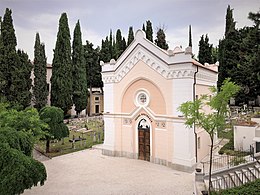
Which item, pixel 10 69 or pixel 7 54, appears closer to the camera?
pixel 7 54

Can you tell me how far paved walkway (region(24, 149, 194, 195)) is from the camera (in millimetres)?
12727

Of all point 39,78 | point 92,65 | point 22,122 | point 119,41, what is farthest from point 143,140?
point 119,41

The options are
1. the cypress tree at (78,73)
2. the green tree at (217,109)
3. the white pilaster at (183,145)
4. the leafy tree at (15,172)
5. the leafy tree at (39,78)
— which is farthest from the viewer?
the cypress tree at (78,73)

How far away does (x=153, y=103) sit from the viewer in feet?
58.9

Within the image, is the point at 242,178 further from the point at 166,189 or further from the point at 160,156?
the point at 160,156

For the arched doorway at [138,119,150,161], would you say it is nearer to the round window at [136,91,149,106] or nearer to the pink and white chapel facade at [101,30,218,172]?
the pink and white chapel facade at [101,30,218,172]

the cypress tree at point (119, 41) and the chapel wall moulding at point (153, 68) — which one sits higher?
the cypress tree at point (119, 41)

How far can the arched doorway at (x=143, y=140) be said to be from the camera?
60.4 ft

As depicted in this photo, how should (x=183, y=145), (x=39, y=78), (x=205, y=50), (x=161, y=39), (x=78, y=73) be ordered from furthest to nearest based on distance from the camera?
1. (x=205, y=50)
2. (x=161, y=39)
3. (x=78, y=73)
4. (x=39, y=78)
5. (x=183, y=145)

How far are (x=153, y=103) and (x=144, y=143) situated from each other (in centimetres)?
333

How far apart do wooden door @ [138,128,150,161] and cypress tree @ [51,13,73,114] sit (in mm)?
21593

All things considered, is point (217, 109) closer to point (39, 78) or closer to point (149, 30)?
point (39, 78)

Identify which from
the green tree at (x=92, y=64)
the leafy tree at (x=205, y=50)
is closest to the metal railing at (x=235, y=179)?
the green tree at (x=92, y=64)

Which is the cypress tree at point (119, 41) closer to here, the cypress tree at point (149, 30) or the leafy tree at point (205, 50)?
the cypress tree at point (149, 30)
